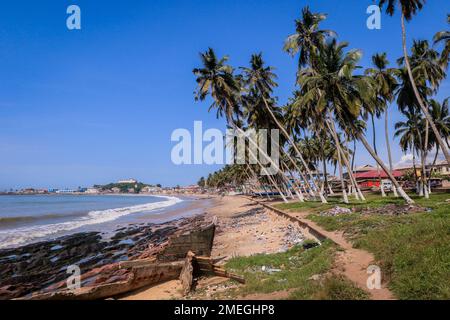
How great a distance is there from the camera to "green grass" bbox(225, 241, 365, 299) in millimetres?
5891

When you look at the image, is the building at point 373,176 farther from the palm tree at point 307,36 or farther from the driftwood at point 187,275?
the driftwood at point 187,275

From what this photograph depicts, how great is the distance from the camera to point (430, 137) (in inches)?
1396

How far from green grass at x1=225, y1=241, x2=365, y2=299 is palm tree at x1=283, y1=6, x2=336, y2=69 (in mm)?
20699

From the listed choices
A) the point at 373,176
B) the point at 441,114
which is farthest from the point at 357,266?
the point at 373,176

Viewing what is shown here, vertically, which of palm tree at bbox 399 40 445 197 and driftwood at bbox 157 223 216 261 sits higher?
palm tree at bbox 399 40 445 197

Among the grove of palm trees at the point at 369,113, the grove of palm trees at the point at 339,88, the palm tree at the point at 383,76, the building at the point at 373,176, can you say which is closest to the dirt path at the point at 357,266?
the grove of palm trees at the point at 369,113

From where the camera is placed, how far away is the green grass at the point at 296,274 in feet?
19.3

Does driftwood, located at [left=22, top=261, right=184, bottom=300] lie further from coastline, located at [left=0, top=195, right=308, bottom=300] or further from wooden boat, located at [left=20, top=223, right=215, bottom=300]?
coastline, located at [left=0, top=195, right=308, bottom=300]

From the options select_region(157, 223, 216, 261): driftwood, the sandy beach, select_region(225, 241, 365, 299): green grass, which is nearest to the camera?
select_region(225, 241, 365, 299): green grass

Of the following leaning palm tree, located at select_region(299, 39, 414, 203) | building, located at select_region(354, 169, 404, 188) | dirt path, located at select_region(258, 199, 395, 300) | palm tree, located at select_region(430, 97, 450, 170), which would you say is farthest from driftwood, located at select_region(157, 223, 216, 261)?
building, located at select_region(354, 169, 404, 188)

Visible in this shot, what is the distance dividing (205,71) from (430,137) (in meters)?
28.4

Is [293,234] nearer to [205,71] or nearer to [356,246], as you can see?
[356,246]

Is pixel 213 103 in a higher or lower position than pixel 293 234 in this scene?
higher
